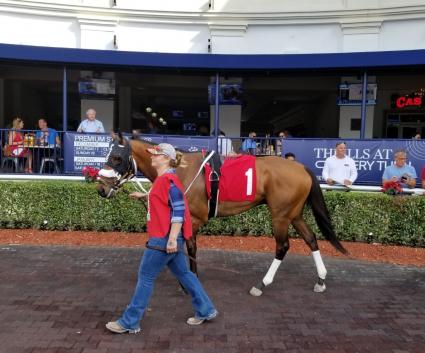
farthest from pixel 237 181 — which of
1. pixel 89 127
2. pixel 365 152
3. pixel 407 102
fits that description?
pixel 407 102

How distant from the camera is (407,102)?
534 inches

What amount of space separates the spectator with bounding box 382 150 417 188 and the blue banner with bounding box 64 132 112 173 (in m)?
5.88

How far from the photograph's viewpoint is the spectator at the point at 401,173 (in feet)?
25.8

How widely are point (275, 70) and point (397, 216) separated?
5003mm

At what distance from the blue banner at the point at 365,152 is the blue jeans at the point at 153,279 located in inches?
223

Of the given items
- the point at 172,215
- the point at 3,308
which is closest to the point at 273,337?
the point at 172,215

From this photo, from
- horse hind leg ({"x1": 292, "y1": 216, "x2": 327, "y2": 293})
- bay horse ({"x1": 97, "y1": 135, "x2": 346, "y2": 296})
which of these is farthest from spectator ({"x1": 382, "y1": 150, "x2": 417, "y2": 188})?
horse hind leg ({"x1": 292, "y1": 216, "x2": 327, "y2": 293})

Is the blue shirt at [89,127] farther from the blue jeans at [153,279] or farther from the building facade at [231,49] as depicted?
the blue jeans at [153,279]

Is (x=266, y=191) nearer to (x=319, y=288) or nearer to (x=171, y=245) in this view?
(x=319, y=288)

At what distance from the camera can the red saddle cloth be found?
201 inches

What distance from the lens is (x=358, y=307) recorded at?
16.2ft

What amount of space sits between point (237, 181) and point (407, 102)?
10.5 metres

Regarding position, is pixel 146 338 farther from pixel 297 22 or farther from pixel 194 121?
pixel 194 121

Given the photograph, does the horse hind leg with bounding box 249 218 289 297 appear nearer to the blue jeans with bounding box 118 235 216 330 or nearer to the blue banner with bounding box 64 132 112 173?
the blue jeans with bounding box 118 235 216 330
